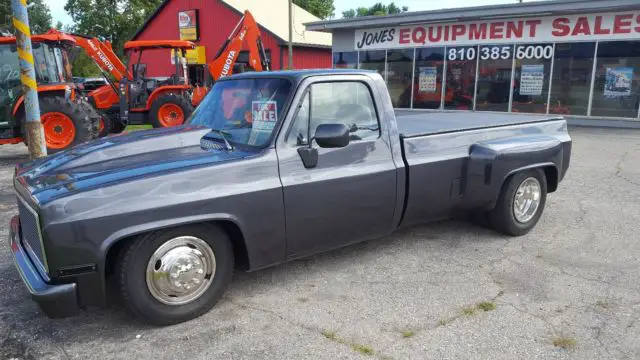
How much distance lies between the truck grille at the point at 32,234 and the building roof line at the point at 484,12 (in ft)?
50.6

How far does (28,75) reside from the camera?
23.2 feet

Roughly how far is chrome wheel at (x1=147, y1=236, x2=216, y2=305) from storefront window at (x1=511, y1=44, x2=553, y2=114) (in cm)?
1557

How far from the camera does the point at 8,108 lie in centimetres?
941

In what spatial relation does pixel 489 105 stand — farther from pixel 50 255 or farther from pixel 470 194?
pixel 50 255

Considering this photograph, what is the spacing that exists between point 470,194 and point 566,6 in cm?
1274

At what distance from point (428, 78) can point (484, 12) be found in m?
3.13

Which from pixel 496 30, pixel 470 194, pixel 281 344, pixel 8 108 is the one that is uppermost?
pixel 496 30

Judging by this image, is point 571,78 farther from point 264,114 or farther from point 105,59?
point 264,114

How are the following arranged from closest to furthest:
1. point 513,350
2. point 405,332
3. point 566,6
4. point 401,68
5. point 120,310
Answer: point 513,350 < point 405,332 < point 120,310 < point 566,6 < point 401,68

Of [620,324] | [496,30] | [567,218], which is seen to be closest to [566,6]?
[496,30]

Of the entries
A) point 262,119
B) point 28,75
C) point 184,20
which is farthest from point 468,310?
point 184,20

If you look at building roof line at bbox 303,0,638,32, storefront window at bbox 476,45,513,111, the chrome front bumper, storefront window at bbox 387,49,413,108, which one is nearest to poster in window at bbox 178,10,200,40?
building roof line at bbox 303,0,638,32

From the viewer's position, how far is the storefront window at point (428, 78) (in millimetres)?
17688

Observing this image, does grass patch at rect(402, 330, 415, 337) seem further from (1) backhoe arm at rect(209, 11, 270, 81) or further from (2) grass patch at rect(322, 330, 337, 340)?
(1) backhoe arm at rect(209, 11, 270, 81)
